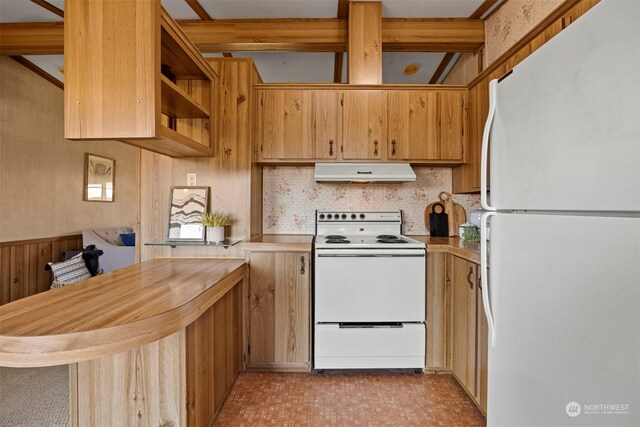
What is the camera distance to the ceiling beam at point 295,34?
274 cm

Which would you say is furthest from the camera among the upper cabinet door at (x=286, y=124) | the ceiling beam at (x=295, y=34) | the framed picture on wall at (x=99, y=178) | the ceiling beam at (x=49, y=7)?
Answer: the framed picture on wall at (x=99, y=178)

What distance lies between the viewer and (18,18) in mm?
2742

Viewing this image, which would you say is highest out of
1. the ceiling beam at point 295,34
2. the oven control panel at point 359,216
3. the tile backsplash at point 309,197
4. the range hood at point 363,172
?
the ceiling beam at point 295,34

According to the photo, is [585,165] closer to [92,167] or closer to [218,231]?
[218,231]

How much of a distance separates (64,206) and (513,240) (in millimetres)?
4820

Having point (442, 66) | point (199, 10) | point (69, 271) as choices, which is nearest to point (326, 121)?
point (199, 10)

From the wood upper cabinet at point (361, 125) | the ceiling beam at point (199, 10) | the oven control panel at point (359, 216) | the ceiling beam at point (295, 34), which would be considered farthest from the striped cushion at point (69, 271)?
the ceiling beam at point (199, 10)

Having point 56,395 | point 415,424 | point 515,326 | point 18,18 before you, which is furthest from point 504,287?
point 18,18

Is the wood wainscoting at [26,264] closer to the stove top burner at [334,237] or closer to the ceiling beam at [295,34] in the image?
the ceiling beam at [295,34]

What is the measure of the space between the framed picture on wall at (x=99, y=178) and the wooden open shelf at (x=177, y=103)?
9.61ft

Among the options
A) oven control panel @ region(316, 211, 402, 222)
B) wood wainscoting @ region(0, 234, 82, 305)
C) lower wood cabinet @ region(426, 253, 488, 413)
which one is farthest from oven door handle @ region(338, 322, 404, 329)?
wood wainscoting @ region(0, 234, 82, 305)

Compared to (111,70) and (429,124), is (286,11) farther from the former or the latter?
(111,70)

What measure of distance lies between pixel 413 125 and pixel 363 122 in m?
0.42

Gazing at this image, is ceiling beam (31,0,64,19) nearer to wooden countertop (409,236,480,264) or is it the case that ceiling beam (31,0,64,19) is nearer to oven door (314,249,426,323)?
oven door (314,249,426,323)
